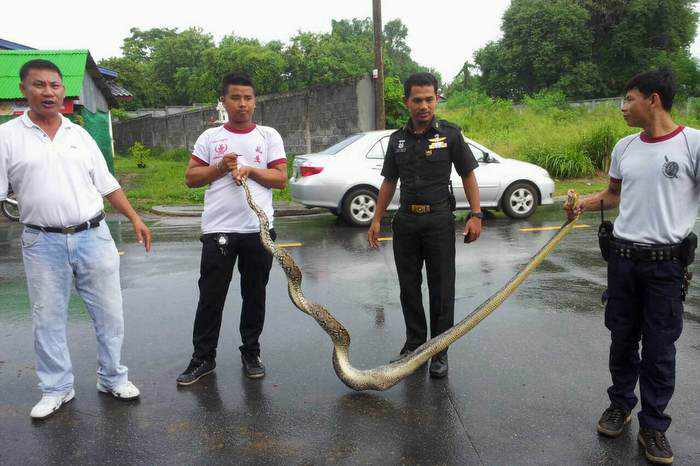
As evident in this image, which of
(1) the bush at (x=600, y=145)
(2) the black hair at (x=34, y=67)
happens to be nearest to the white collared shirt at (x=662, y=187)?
(2) the black hair at (x=34, y=67)

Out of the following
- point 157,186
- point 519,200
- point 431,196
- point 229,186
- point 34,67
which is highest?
point 34,67

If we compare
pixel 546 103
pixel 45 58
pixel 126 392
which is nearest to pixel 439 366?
pixel 126 392

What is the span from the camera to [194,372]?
3746 millimetres

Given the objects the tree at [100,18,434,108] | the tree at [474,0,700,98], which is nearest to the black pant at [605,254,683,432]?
the tree at [100,18,434,108]

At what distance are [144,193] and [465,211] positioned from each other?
330 inches

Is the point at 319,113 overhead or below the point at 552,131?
overhead

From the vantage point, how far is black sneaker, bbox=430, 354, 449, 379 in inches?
149

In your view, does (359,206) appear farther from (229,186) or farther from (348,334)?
(348,334)

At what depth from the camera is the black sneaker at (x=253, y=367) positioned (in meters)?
3.83

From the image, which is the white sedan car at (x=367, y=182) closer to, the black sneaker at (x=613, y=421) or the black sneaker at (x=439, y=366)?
the black sneaker at (x=439, y=366)

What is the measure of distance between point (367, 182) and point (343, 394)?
667 centimetres

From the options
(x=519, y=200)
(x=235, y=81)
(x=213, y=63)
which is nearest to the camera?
(x=235, y=81)

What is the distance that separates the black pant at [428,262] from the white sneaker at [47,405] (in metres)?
2.20

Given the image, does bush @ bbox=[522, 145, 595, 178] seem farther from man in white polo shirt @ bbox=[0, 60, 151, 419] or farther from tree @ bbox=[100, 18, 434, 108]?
tree @ bbox=[100, 18, 434, 108]
